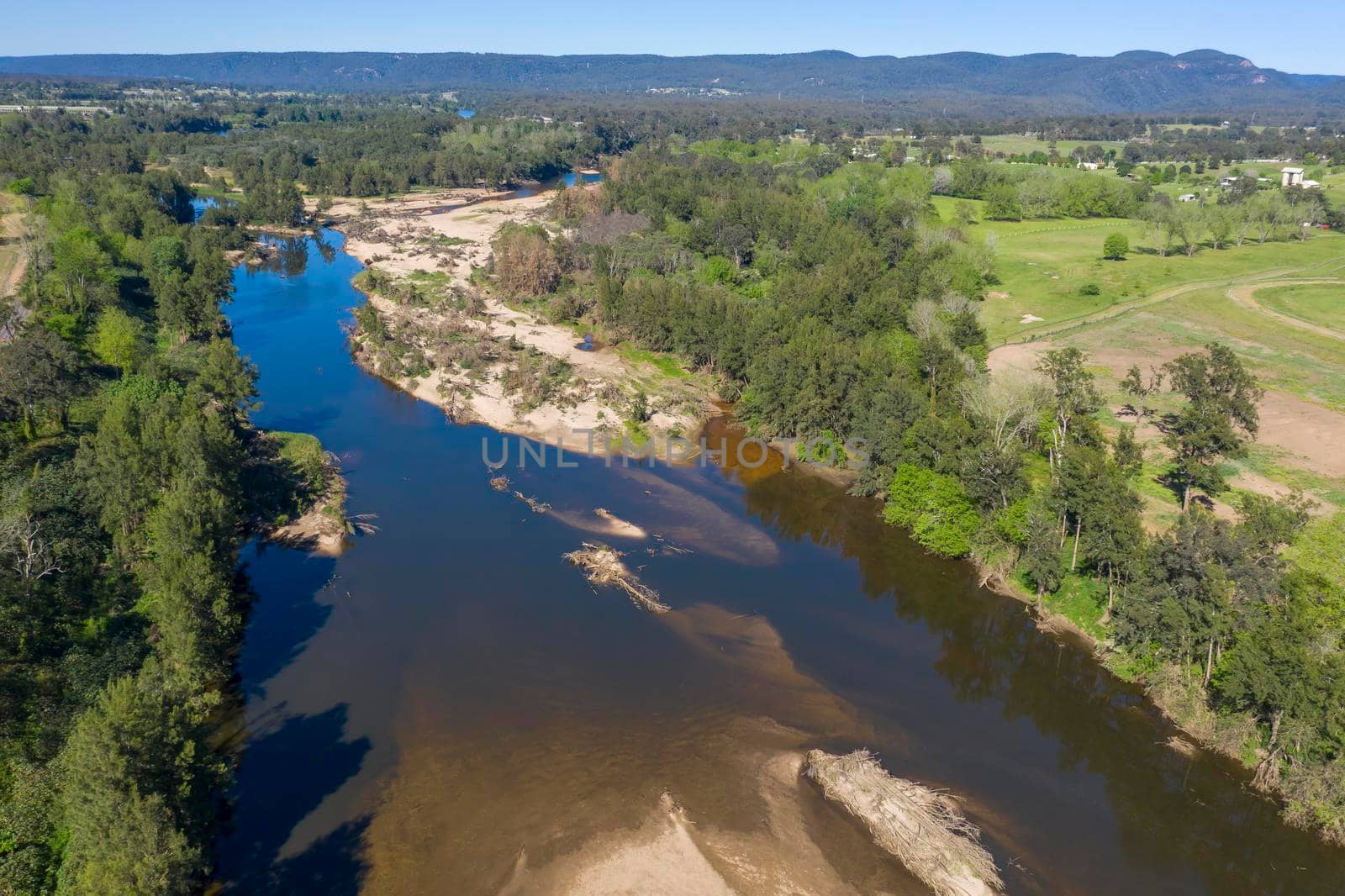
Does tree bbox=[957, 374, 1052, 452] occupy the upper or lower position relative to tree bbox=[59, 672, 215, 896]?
upper

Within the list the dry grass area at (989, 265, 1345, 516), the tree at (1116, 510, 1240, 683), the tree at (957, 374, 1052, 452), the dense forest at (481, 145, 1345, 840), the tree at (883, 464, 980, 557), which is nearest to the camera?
the dense forest at (481, 145, 1345, 840)

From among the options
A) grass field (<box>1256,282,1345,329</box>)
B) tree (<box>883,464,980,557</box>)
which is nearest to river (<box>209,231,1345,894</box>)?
tree (<box>883,464,980,557</box>)

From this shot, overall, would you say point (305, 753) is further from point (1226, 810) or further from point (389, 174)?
point (389, 174)

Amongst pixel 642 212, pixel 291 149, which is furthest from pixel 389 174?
pixel 642 212

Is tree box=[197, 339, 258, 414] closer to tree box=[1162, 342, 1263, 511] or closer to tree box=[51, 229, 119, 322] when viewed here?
tree box=[51, 229, 119, 322]

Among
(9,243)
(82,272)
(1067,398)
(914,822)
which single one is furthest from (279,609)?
(9,243)

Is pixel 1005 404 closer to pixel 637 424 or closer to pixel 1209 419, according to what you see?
pixel 1209 419
